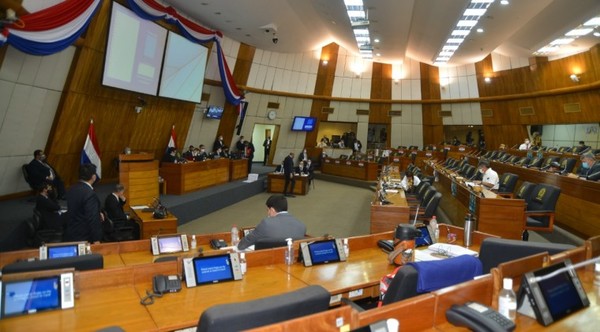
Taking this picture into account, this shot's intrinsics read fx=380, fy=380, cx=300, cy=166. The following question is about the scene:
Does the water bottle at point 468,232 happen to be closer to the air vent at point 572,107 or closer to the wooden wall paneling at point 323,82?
the air vent at point 572,107

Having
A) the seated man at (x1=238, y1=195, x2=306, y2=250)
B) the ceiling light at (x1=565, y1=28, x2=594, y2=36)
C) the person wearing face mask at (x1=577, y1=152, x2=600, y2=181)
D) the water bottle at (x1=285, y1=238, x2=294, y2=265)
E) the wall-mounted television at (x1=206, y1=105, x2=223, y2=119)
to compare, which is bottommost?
the water bottle at (x1=285, y1=238, x2=294, y2=265)

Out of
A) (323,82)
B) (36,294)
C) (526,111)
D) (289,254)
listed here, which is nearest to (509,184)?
(289,254)

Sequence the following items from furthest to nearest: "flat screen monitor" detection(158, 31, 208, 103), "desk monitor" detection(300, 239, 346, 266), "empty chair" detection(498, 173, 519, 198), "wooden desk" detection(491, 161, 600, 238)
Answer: "flat screen monitor" detection(158, 31, 208, 103) → "empty chair" detection(498, 173, 519, 198) → "wooden desk" detection(491, 161, 600, 238) → "desk monitor" detection(300, 239, 346, 266)

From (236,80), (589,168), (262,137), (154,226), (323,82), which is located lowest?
(154,226)

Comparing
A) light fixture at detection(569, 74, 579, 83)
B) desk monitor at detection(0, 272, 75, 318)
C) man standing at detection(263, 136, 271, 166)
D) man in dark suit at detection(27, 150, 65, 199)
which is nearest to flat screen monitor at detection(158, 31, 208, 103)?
man in dark suit at detection(27, 150, 65, 199)

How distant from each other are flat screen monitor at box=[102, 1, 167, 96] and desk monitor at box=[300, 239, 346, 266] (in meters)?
6.06

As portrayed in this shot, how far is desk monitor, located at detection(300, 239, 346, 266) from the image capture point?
2.96 metres

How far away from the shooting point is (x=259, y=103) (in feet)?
50.6

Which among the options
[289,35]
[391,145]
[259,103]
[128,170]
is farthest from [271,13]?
[391,145]

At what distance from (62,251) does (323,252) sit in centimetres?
196

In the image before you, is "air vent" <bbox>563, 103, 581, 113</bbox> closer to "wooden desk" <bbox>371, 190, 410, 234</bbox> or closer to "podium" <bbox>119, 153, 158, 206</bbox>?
"wooden desk" <bbox>371, 190, 410, 234</bbox>

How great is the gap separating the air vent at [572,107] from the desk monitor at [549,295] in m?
13.2

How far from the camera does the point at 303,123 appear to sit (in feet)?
55.7

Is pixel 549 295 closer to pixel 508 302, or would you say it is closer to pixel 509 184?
pixel 508 302
